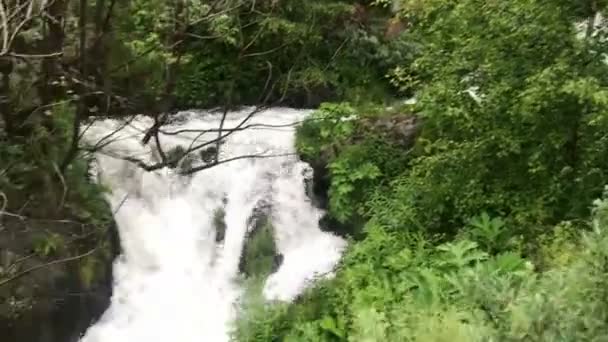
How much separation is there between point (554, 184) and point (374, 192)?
2.72 meters

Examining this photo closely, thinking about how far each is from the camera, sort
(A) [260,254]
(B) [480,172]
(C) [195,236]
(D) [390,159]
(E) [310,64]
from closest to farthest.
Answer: (B) [480,172] → (A) [260,254] → (C) [195,236] → (D) [390,159] → (E) [310,64]

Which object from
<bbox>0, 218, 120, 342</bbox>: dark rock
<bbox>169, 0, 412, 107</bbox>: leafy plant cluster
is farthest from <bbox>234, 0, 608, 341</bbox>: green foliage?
<bbox>169, 0, 412, 107</bbox>: leafy plant cluster

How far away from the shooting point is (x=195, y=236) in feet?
29.6

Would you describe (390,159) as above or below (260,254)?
above

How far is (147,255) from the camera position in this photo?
8.70 meters

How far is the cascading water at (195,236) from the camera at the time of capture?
8.20 meters

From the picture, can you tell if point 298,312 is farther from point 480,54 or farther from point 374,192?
point 480,54

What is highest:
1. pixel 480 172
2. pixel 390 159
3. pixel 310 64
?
pixel 310 64

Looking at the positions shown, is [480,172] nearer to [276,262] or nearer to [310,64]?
[276,262]

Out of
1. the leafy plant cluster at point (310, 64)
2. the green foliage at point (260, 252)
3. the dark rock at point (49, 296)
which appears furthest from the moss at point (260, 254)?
the leafy plant cluster at point (310, 64)

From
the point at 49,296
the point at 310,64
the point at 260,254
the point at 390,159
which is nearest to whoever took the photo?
the point at 49,296

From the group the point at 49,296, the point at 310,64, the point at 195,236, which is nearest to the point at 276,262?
the point at 195,236

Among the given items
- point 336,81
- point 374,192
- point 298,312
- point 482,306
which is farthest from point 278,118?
point 482,306

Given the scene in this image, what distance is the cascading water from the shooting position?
26.9ft
